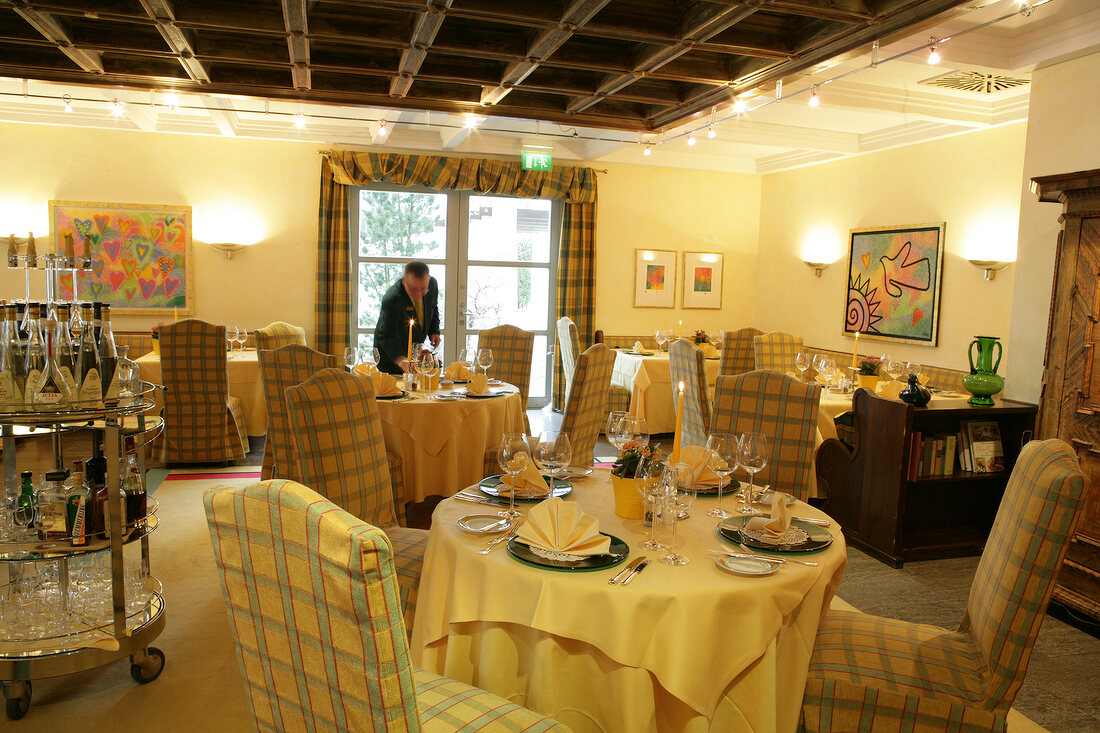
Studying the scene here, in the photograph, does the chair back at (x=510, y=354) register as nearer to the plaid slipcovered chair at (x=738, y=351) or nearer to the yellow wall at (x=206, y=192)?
the plaid slipcovered chair at (x=738, y=351)

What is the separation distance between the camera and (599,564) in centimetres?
186

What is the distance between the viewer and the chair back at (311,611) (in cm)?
117

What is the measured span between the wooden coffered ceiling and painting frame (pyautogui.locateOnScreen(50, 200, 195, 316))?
3.94 meters

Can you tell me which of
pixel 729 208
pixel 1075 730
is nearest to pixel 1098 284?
pixel 1075 730

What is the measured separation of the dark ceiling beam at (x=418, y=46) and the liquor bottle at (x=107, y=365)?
1606 mm

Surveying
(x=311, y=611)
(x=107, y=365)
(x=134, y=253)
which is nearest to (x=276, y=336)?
(x=134, y=253)

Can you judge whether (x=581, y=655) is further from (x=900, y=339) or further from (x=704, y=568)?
(x=900, y=339)

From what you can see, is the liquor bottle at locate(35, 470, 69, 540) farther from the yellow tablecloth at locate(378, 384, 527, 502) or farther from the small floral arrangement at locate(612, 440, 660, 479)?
the small floral arrangement at locate(612, 440, 660, 479)

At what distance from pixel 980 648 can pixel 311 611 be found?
5.76 feet

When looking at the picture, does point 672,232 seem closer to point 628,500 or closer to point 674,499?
point 628,500

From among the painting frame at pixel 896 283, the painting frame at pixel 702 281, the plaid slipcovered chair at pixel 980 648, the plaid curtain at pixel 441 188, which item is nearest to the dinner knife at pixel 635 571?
the plaid slipcovered chair at pixel 980 648

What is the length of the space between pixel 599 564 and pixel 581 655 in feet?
0.79

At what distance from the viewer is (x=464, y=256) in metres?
8.47

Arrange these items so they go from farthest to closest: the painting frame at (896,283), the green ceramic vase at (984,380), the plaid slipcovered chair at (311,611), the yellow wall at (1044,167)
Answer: the painting frame at (896,283) < the green ceramic vase at (984,380) < the yellow wall at (1044,167) < the plaid slipcovered chair at (311,611)
